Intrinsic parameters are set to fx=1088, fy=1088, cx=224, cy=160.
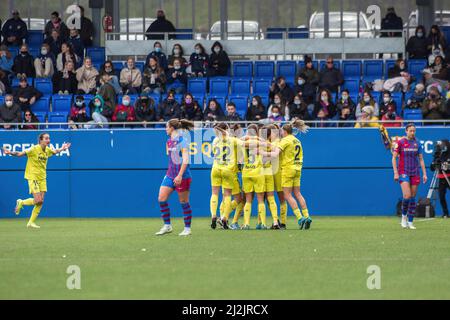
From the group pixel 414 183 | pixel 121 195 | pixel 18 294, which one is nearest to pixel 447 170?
pixel 414 183

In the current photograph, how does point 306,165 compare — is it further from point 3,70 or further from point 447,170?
point 3,70

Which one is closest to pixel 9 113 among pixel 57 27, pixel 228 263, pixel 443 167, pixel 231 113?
pixel 57 27

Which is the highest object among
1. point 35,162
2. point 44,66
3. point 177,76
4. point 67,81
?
point 44,66

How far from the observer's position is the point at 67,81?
31438 mm

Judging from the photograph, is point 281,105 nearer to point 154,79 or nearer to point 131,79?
point 154,79

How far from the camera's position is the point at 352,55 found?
113 ft

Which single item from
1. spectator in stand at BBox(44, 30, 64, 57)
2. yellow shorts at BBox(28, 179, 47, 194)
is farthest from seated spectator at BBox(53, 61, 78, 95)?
yellow shorts at BBox(28, 179, 47, 194)

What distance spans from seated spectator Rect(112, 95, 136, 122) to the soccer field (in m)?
7.33

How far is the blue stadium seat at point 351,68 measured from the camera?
3232 cm

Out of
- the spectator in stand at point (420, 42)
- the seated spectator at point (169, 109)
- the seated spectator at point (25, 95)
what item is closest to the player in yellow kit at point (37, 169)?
the seated spectator at point (169, 109)

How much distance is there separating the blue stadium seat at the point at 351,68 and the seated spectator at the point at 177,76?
476 centimetres

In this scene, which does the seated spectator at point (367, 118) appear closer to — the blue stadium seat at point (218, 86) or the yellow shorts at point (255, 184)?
the blue stadium seat at point (218, 86)

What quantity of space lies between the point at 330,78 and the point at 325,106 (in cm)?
162

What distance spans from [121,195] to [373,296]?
18586 millimetres
